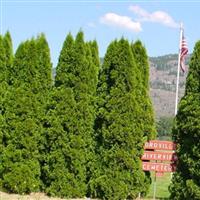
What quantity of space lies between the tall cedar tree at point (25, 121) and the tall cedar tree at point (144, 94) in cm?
292

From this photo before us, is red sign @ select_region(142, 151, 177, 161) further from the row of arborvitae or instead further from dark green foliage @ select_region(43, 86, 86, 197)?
dark green foliage @ select_region(43, 86, 86, 197)

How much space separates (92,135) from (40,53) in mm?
2971

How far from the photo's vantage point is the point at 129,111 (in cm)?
1277

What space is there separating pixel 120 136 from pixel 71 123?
1.52 m

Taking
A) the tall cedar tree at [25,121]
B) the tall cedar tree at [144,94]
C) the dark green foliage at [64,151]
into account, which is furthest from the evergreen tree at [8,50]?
the tall cedar tree at [144,94]

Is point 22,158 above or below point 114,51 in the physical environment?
below

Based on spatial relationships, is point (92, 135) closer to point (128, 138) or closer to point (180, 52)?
point (128, 138)

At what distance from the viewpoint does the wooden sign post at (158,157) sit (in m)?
12.8

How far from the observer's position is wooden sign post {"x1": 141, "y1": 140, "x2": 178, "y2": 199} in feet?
42.0

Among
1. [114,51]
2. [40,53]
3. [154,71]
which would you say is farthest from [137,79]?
[154,71]

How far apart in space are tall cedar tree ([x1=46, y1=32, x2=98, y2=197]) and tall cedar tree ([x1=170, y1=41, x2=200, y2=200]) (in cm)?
328

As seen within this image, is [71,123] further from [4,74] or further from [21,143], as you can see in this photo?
[4,74]

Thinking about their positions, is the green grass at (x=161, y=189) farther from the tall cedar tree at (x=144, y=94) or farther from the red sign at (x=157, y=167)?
the red sign at (x=157, y=167)

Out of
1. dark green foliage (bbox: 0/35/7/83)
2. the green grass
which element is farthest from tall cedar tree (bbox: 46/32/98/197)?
the green grass
